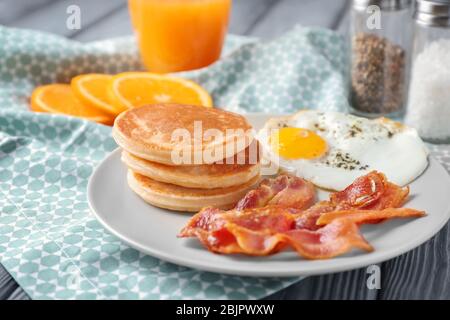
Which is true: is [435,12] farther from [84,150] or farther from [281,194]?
[84,150]

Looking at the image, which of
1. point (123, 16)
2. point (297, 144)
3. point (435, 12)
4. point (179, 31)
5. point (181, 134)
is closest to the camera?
point (181, 134)

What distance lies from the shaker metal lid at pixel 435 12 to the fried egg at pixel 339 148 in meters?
0.49

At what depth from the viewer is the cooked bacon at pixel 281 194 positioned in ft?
7.14

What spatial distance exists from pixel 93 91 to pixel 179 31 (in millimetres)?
608

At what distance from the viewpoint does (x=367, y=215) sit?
2.04m

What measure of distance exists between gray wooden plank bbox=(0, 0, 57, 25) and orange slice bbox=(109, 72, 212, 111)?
1488 mm

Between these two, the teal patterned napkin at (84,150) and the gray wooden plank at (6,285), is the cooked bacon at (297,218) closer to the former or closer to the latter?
the teal patterned napkin at (84,150)

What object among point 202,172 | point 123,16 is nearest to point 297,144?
point 202,172

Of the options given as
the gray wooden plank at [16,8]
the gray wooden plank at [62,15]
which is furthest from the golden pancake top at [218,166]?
the gray wooden plank at [16,8]

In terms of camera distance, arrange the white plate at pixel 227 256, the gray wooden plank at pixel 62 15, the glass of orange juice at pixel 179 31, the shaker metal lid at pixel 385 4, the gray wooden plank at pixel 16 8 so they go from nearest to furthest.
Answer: the white plate at pixel 227 256 < the shaker metal lid at pixel 385 4 < the glass of orange juice at pixel 179 31 < the gray wooden plank at pixel 62 15 < the gray wooden plank at pixel 16 8

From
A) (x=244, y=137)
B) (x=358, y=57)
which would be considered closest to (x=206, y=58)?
(x=358, y=57)

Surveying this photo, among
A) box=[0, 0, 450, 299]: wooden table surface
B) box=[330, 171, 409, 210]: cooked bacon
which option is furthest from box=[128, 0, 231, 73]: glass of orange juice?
box=[330, 171, 409, 210]: cooked bacon

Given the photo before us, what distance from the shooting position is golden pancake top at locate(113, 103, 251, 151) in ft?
7.33

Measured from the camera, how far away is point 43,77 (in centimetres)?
359
